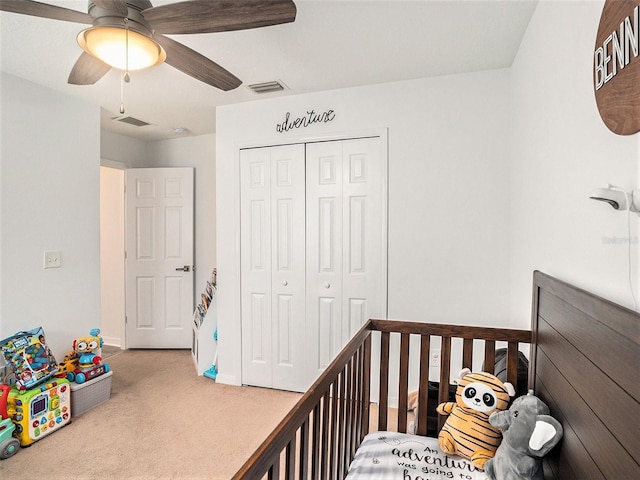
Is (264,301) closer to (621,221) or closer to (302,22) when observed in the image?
(302,22)

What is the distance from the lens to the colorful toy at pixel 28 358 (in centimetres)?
236

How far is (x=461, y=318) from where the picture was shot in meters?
2.67

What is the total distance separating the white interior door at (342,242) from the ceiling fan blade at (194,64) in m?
1.11

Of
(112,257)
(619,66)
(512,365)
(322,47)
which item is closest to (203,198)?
(112,257)

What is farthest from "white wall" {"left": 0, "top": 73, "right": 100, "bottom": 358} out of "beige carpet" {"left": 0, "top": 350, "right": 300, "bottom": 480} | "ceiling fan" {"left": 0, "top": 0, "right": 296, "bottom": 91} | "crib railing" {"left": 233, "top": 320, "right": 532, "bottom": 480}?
"crib railing" {"left": 233, "top": 320, "right": 532, "bottom": 480}

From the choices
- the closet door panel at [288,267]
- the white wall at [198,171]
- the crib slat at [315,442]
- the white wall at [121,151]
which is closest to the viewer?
the crib slat at [315,442]

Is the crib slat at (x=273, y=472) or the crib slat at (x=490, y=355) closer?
the crib slat at (x=273, y=472)

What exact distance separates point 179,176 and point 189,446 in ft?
9.57

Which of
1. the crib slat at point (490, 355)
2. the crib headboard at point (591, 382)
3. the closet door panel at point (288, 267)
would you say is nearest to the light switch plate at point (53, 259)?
the closet door panel at point (288, 267)

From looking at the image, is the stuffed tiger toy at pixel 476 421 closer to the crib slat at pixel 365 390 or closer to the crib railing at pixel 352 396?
the crib railing at pixel 352 396

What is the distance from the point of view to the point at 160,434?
244cm

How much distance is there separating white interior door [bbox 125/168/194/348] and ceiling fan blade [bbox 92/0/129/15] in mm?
2933

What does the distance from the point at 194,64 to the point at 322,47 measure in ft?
2.60

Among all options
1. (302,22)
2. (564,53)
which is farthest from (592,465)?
(302,22)
